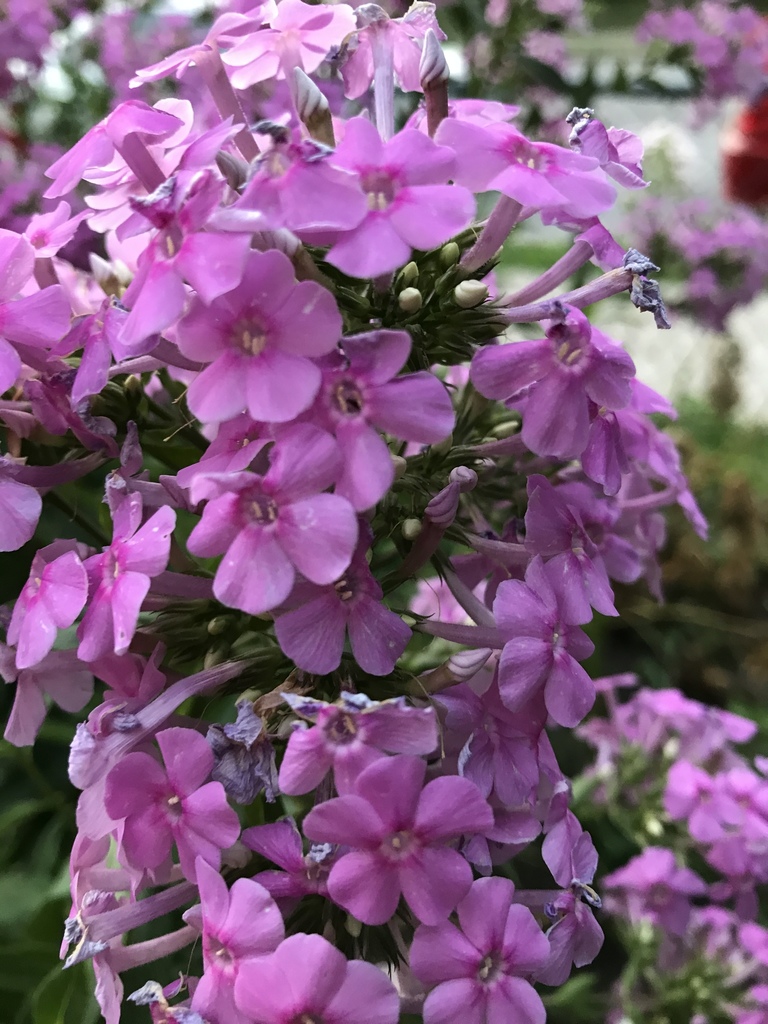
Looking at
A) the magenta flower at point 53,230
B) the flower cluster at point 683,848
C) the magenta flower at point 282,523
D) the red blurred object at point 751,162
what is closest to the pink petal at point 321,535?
the magenta flower at point 282,523

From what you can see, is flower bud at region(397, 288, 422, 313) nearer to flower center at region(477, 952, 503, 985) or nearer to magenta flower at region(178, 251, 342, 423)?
magenta flower at region(178, 251, 342, 423)

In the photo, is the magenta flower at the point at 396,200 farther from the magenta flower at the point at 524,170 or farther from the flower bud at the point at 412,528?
the flower bud at the point at 412,528

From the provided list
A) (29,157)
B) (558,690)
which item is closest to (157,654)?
(558,690)

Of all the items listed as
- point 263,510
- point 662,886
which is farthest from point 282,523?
point 662,886

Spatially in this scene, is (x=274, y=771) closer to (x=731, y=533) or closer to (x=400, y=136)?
(x=400, y=136)

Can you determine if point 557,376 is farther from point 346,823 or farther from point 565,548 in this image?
point 346,823

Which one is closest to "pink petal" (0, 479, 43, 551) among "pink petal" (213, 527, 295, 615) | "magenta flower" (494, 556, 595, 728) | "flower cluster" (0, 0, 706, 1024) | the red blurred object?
"flower cluster" (0, 0, 706, 1024)
